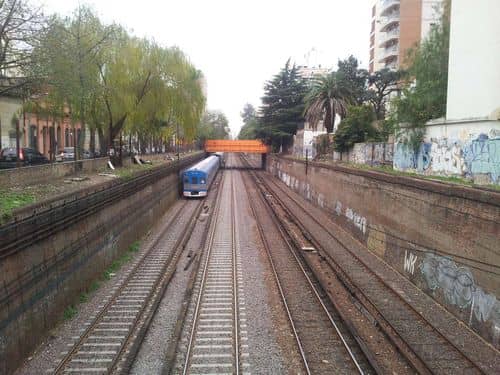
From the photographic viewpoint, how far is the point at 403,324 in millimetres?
11031

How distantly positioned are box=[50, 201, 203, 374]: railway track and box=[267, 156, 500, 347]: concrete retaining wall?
735 cm

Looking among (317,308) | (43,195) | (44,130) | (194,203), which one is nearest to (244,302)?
(317,308)

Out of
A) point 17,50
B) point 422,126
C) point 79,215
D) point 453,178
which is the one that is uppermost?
point 17,50

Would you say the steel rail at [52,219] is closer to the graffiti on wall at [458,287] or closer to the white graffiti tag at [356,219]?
the graffiti on wall at [458,287]

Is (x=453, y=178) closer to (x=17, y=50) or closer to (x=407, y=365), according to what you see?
(x=407, y=365)

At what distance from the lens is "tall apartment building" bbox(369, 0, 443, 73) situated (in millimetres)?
59344

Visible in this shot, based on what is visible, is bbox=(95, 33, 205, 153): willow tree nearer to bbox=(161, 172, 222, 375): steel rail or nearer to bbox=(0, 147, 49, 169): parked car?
bbox=(0, 147, 49, 169): parked car

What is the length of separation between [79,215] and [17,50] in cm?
629

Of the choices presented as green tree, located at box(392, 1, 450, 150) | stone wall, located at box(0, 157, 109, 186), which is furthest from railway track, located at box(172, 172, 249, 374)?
green tree, located at box(392, 1, 450, 150)

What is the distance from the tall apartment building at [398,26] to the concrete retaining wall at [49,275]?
49.9 m

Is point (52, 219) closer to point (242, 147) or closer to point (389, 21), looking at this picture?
point (242, 147)

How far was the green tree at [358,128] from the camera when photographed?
1303 inches

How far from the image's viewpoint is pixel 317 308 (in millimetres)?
12156

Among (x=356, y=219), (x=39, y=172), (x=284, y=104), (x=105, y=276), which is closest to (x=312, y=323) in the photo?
(x=105, y=276)
